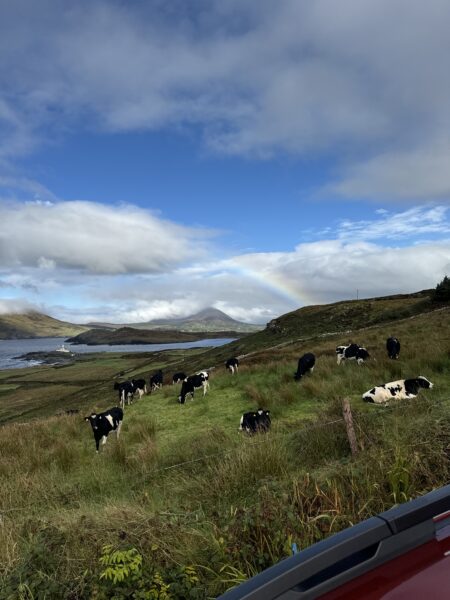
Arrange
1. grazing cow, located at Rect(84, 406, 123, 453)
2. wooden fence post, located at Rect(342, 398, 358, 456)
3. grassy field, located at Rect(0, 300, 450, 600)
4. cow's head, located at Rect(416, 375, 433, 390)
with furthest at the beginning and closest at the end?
grazing cow, located at Rect(84, 406, 123, 453) → cow's head, located at Rect(416, 375, 433, 390) → wooden fence post, located at Rect(342, 398, 358, 456) → grassy field, located at Rect(0, 300, 450, 600)

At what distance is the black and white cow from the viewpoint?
18.1 m

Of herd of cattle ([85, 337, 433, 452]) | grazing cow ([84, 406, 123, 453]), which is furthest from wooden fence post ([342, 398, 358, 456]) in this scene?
grazing cow ([84, 406, 123, 453])

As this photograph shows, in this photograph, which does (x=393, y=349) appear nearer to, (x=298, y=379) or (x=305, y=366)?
(x=305, y=366)

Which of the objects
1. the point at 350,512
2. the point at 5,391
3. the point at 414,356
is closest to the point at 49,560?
the point at 350,512

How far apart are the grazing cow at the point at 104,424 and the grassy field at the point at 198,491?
12.3 inches

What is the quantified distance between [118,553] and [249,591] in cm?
284

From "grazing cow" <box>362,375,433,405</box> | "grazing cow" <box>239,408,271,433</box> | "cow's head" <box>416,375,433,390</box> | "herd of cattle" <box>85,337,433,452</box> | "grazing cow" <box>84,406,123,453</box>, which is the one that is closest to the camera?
"grazing cow" <box>239,408,271,433</box>

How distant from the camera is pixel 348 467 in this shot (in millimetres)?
5699

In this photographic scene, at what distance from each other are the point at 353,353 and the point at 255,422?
9293mm

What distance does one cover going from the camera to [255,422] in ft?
A: 36.6

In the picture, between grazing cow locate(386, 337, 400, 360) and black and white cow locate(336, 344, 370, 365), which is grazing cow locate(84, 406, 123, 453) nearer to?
black and white cow locate(336, 344, 370, 365)

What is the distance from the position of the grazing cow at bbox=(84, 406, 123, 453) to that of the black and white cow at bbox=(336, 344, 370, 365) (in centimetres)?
994

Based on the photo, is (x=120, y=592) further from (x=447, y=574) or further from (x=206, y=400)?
(x=206, y=400)

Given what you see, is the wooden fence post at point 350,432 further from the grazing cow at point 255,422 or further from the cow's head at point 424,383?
the cow's head at point 424,383
